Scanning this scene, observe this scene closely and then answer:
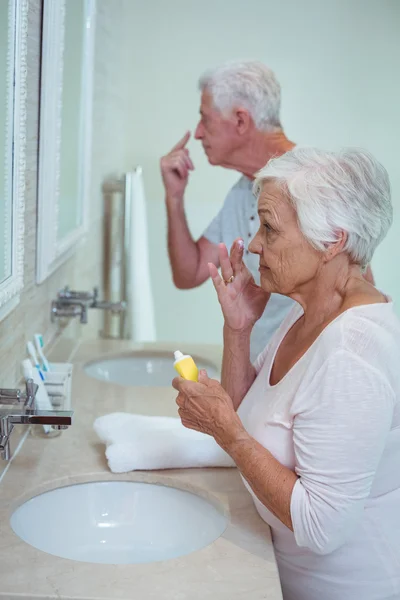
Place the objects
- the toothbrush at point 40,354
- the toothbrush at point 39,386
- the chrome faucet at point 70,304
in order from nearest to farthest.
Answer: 1. the toothbrush at point 39,386
2. the toothbrush at point 40,354
3. the chrome faucet at point 70,304

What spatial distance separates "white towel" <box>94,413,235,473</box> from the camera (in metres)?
1.41

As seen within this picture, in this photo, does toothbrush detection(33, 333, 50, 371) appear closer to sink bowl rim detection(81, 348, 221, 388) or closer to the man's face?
sink bowl rim detection(81, 348, 221, 388)

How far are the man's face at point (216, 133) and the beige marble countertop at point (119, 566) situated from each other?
0.81 meters

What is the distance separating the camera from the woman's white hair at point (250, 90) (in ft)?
6.87

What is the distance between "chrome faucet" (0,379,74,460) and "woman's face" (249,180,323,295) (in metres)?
0.40

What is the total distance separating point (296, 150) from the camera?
1.28m

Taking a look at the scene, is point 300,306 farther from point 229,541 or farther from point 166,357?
point 166,357

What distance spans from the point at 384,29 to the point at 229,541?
2.37 m

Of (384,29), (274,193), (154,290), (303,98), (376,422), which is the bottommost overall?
(154,290)

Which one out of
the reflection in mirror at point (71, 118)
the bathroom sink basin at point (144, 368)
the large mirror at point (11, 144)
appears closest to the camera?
the large mirror at point (11, 144)

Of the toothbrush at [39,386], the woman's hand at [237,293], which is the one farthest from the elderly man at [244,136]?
the toothbrush at [39,386]

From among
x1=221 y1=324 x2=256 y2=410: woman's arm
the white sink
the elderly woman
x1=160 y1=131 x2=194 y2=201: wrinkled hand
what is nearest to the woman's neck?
the elderly woman

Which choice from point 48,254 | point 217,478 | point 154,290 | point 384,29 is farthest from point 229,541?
point 384,29

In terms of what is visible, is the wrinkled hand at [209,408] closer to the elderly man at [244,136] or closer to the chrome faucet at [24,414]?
the chrome faucet at [24,414]
